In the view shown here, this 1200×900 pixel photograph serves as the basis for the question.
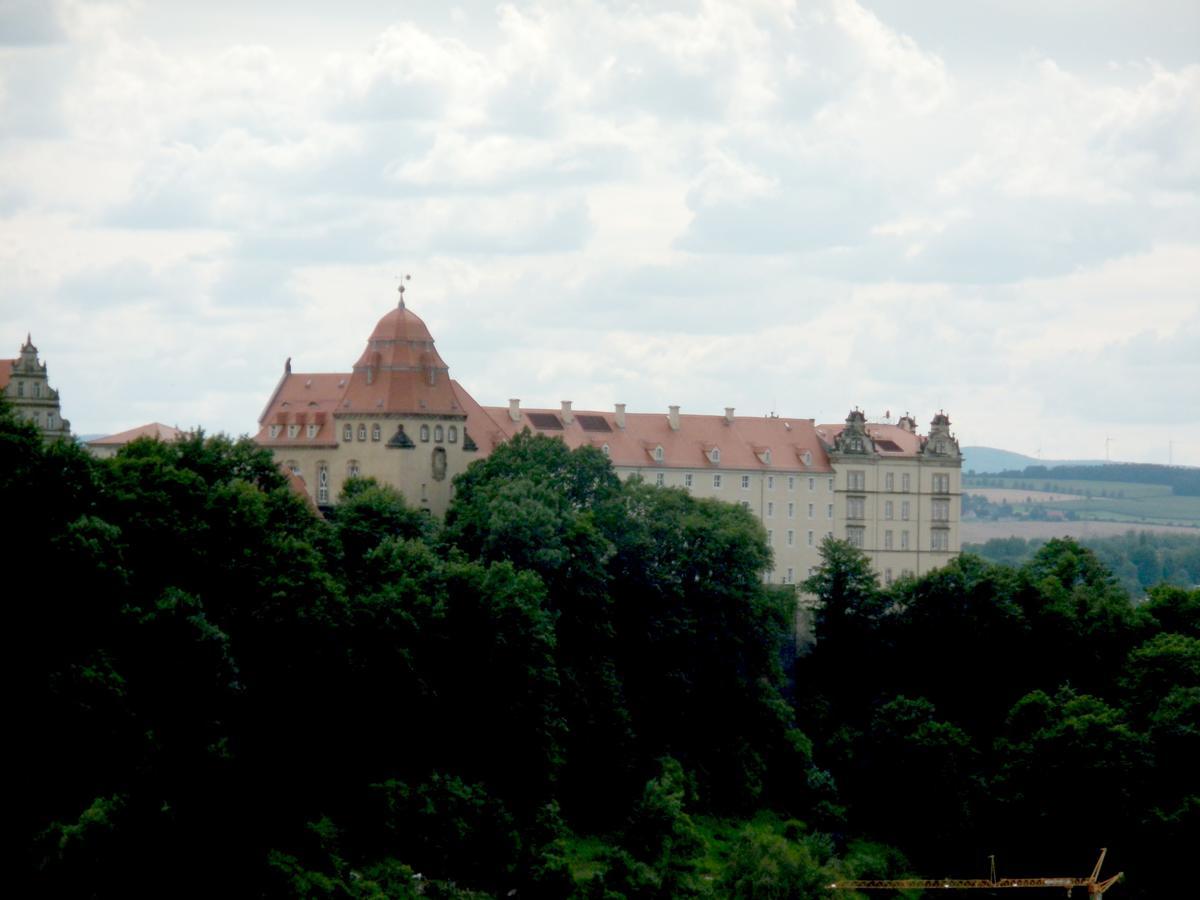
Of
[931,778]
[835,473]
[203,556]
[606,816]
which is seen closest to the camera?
[203,556]

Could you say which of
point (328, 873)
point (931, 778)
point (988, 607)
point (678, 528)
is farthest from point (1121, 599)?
point (328, 873)

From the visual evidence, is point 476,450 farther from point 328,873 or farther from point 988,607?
point 328,873

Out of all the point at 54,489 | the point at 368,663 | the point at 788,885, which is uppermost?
the point at 54,489

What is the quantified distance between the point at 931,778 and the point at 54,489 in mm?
45863

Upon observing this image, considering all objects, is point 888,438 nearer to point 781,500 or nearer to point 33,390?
point 781,500

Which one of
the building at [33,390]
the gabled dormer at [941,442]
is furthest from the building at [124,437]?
the gabled dormer at [941,442]

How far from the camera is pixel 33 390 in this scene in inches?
4304

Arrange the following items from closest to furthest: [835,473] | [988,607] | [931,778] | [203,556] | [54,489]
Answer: [54,489] < [203,556] < [931,778] < [988,607] < [835,473]

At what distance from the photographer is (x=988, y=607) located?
105125mm

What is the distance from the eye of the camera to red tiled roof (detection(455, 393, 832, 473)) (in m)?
116

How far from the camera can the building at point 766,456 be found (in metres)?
106

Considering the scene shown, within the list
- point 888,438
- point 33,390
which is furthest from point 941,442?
point 33,390

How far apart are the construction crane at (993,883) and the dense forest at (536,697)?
1231 mm

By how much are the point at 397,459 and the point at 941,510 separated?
114ft
